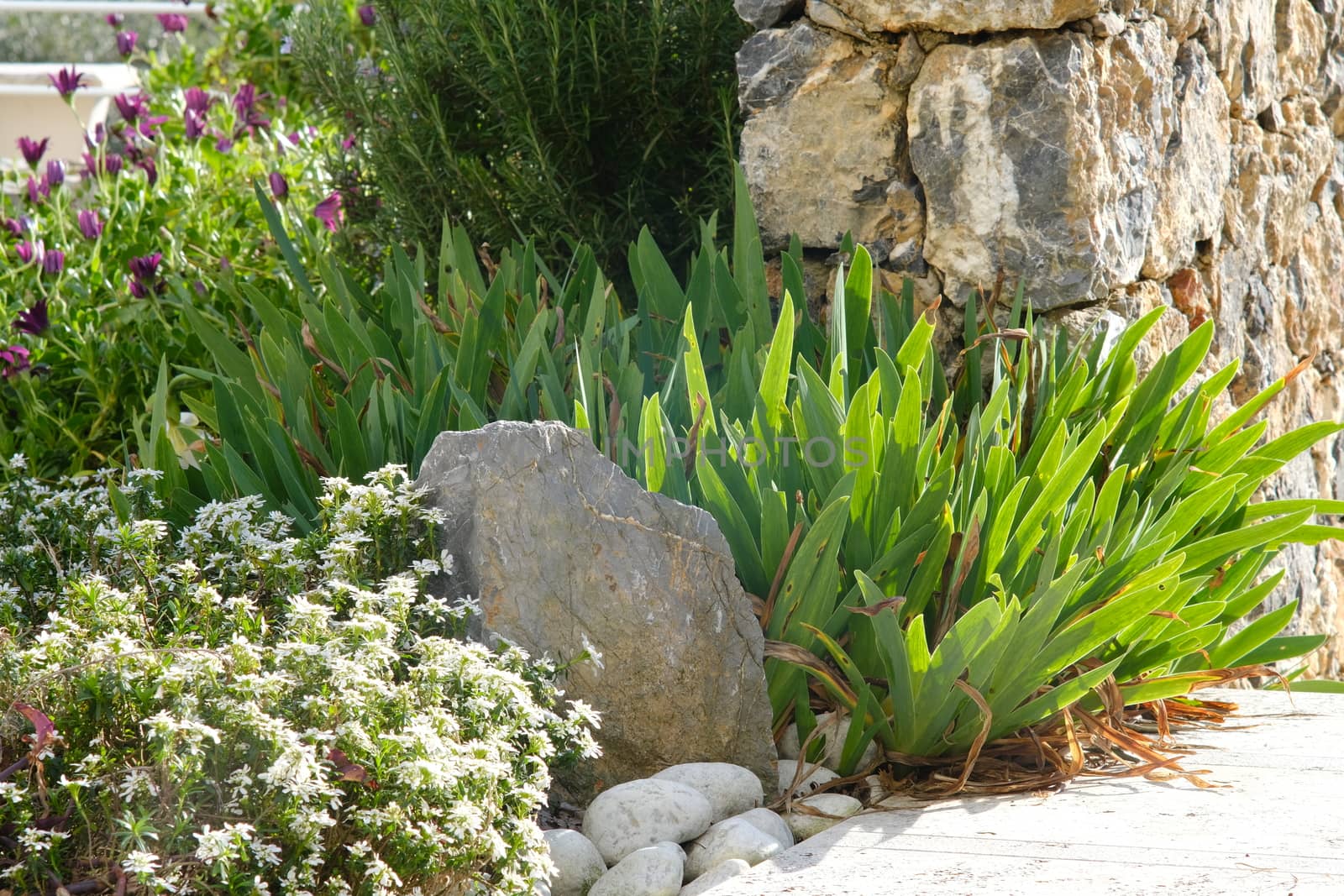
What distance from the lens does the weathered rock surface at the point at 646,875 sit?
5.23ft

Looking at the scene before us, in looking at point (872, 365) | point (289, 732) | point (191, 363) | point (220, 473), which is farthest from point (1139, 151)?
point (191, 363)

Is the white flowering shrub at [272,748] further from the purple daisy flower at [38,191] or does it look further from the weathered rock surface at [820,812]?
the purple daisy flower at [38,191]

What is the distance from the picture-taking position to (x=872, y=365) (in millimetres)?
2596

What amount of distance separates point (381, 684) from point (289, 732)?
12cm

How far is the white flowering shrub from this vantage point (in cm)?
134

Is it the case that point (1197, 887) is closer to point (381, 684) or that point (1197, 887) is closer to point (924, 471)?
point (924, 471)

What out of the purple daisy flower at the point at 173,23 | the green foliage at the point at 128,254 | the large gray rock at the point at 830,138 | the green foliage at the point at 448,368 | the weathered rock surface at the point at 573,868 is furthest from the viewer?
the purple daisy flower at the point at 173,23

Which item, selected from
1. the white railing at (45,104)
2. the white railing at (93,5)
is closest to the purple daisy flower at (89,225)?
the white railing at (93,5)

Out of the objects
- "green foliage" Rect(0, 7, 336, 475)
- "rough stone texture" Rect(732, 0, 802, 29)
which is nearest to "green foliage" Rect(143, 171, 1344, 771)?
"rough stone texture" Rect(732, 0, 802, 29)

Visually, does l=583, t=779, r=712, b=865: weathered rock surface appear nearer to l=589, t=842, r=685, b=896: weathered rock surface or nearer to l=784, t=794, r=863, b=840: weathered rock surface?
l=589, t=842, r=685, b=896: weathered rock surface

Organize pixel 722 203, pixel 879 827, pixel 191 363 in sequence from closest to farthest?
1. pixel 879 827
2. pixel 722 203
3. pixel 191 363

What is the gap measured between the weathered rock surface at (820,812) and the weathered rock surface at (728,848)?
110 mm

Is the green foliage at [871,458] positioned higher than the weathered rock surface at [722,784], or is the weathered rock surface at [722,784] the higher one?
the green foliage at [871,458]

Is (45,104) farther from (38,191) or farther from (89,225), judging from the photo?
(89,225)
